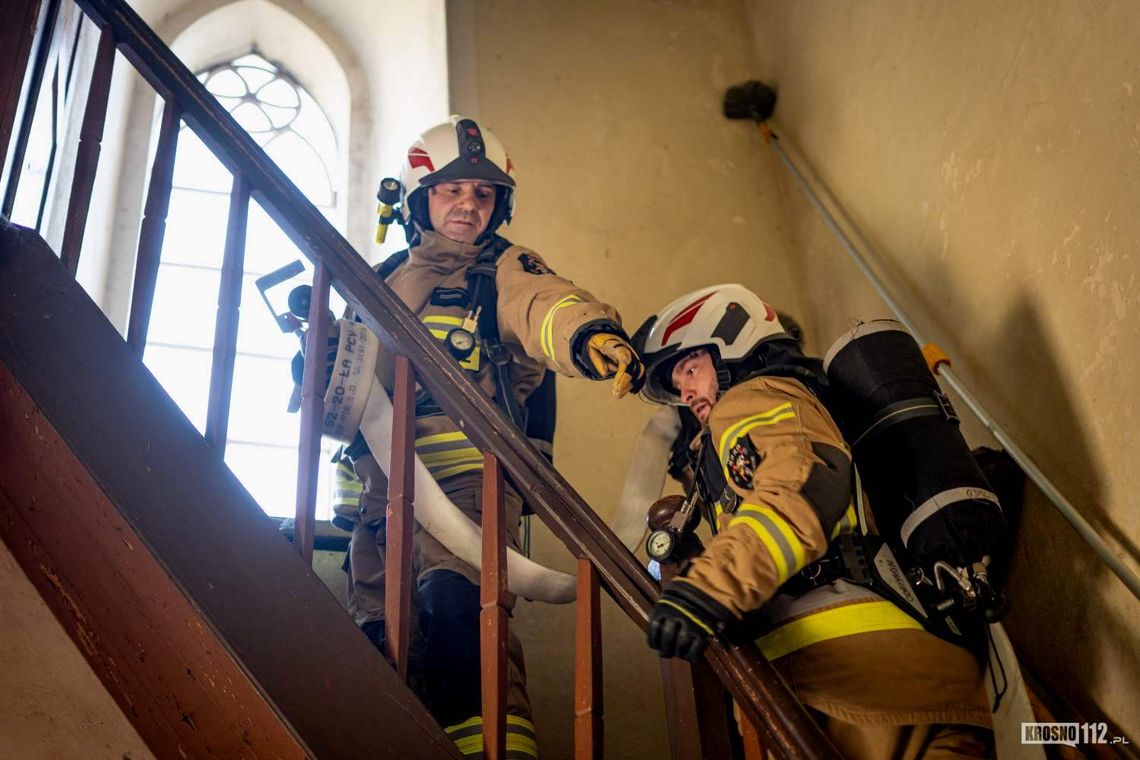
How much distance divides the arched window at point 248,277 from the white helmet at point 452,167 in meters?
1.15

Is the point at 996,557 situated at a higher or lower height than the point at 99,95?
lower

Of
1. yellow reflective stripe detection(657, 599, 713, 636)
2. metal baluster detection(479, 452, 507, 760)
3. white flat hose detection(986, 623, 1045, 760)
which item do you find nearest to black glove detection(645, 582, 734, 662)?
yellow reflective stripe detection(657, 599, 713, 636)

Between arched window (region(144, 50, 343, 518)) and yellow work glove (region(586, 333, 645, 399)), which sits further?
arched window (region(144, 50, 343, 518))

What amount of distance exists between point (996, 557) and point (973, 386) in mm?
957

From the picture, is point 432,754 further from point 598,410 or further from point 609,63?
point 609,63

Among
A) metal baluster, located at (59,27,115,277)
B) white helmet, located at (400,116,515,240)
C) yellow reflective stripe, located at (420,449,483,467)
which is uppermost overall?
white helmet, located at (400,116,515,240)

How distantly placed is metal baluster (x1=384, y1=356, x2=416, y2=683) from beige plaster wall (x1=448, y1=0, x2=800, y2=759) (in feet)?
5.49

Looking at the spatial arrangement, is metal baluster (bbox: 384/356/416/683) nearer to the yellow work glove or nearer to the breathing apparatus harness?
the yellow work glove

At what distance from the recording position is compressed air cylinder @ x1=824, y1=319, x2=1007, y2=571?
8.87 feet

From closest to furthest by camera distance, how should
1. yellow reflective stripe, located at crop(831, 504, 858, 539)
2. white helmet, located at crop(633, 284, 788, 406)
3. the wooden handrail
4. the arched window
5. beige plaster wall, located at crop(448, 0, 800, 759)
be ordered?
the wooden handrail, yellow reflective stripe, located at crop(831, 504, 858, 539), white helmet, located at crop(633, 284, 788, 406), beige plaster wall, located at crop(448, 0, 800, 759), the arched window

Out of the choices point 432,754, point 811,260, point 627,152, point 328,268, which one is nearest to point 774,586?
point 432,754

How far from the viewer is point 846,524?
2.72 m

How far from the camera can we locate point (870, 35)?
446cm

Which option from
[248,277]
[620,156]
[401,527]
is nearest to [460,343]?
[401,527]
